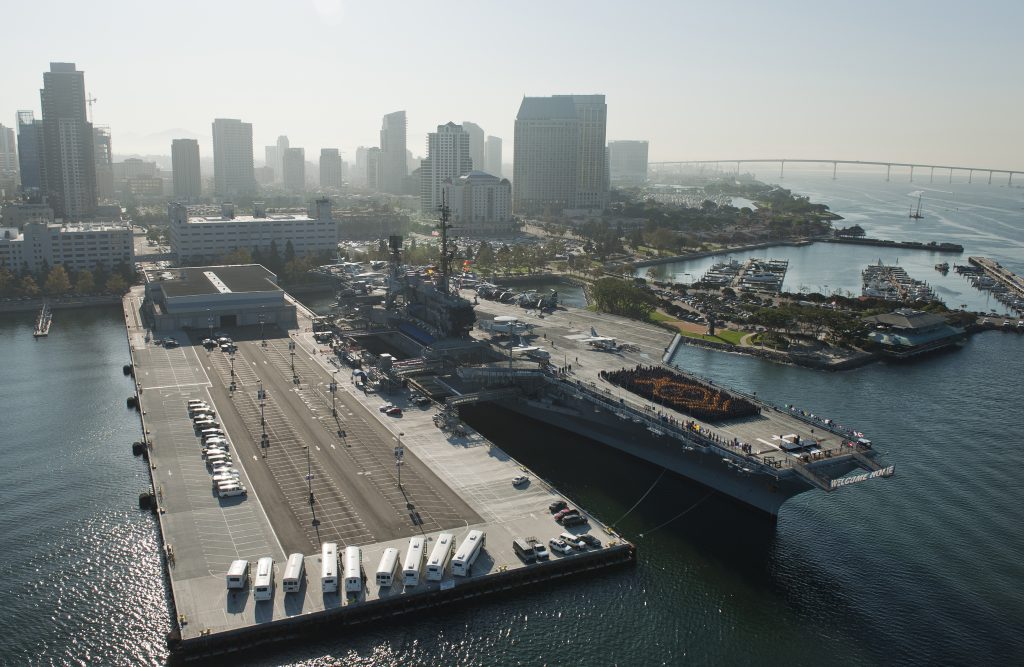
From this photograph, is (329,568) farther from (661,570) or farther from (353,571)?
(661,570)

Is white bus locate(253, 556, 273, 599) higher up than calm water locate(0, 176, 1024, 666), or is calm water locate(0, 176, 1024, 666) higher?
white bus locate(253, 556, 273, 599)

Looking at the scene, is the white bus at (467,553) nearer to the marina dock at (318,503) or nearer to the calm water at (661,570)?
the marina dock at (318,503)

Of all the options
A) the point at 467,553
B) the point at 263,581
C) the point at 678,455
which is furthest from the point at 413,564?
the point at 678,455

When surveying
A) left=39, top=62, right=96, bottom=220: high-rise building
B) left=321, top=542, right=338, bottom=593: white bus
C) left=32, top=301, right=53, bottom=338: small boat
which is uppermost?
left=39, top=62, right=96, bottom=220: high-rise building

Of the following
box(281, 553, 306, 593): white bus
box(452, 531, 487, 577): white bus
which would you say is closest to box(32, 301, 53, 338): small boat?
box(281, 553, 306, 593): white bus

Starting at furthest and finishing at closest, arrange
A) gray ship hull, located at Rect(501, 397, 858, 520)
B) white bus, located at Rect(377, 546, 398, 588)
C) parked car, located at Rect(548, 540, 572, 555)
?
gray ship hull, located at Rect(501, 397, 858, 520) → parked car, located at Rect(548, 540, 572, 555) → white bus, located at Rect(377, 546, 398, 588)

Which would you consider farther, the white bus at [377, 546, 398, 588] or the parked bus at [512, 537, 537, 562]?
the parked bus at [512, 537, 537, 562]

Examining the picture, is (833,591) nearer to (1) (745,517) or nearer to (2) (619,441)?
(1) (745,517)

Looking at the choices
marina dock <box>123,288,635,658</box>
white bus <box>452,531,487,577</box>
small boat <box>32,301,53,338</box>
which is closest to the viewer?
marina dock <box>123,288,635,658</box>

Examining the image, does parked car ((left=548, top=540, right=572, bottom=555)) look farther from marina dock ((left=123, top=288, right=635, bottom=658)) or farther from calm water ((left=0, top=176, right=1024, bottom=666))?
calm water ((left=0, top=176, right=1024, bottom=666))
